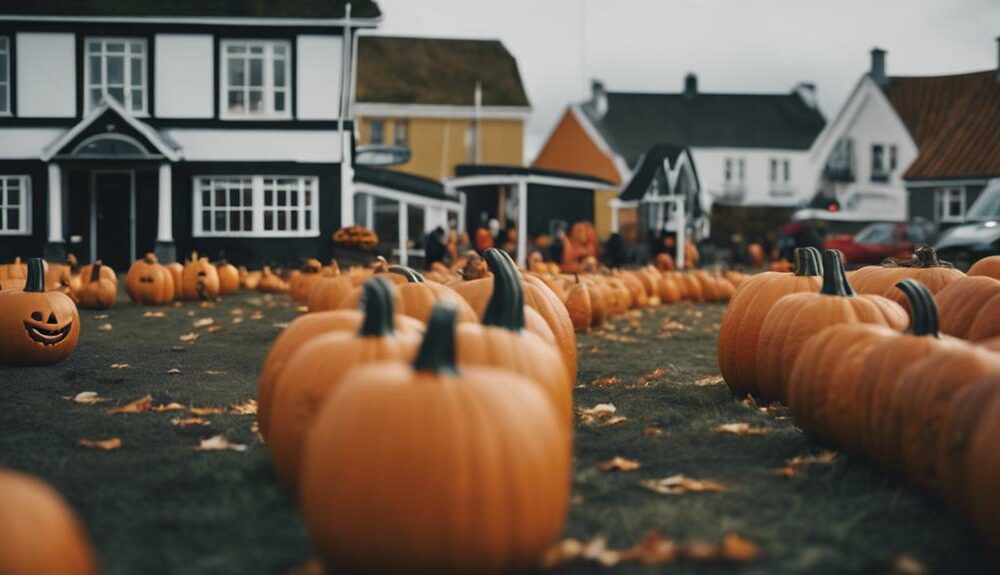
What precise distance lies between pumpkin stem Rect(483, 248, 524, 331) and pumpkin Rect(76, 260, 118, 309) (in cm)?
1014

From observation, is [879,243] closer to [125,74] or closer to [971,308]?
[125,74]

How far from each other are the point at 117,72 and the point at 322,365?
852 inches

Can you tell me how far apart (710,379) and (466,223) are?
2497 cm

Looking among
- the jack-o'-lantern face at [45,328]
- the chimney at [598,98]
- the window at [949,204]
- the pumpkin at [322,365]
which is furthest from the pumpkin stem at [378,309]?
the chimney at [598,98]

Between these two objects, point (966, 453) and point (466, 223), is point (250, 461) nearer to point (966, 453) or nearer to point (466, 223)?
point (966, 453)

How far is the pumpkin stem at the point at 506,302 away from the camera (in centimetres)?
427

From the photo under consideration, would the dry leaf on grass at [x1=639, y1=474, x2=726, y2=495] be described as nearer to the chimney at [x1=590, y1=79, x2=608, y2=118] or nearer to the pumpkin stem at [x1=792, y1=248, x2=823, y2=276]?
the pumpkin stem at [x1=792, y1=248, x2=823, y2=276]

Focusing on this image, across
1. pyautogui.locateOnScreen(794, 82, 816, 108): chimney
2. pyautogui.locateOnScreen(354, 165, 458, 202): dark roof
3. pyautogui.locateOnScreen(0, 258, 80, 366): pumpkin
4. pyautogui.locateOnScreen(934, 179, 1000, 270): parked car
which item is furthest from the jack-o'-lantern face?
pyautogui.locateOnScreen(794, 82, 816, 108): chimney

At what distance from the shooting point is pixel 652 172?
30.1m

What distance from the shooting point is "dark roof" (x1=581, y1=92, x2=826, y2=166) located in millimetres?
61031

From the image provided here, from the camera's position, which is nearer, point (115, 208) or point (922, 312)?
point (922, 312)

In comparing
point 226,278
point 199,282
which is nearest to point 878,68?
point 226,278

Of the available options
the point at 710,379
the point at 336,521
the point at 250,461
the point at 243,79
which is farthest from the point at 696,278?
the point at 336,521

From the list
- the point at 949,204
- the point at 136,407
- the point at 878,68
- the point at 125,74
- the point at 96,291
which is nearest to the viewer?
the point at 136,407
